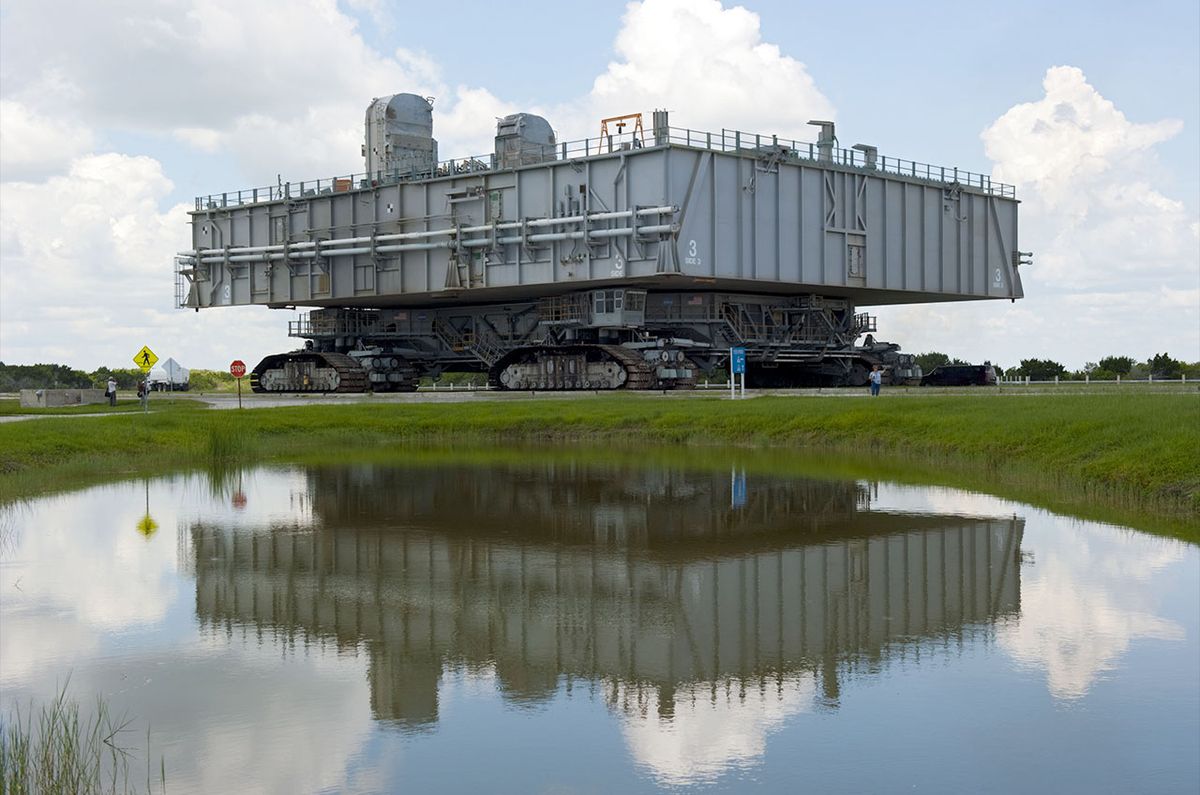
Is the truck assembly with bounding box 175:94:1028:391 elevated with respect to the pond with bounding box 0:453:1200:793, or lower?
elevated

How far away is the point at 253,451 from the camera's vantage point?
32531 mm

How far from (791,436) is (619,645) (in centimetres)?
2303

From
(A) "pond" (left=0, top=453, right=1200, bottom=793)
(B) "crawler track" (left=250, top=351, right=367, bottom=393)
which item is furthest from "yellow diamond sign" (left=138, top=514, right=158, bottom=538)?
(B) "crawler track" (left=250, top=351, right=367, bottom=393)

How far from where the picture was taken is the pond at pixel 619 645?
8.46m

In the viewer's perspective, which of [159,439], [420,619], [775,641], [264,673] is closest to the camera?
[264,673]

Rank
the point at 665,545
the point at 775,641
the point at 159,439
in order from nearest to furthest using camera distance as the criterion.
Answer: the point at 775,641
the point at 665,545
the point at 159,439

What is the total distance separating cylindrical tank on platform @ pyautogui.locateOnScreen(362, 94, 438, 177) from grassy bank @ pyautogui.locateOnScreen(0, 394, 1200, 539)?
26.1 metres

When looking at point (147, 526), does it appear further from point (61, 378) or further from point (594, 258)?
point (61, 378)

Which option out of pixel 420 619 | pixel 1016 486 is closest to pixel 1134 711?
pixel 420 619

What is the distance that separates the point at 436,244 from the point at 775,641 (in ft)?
167

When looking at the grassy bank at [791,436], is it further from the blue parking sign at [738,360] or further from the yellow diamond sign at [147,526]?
the yellow diamond sign at [147,526]

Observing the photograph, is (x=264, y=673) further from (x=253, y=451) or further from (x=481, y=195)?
(x=481, y=195)

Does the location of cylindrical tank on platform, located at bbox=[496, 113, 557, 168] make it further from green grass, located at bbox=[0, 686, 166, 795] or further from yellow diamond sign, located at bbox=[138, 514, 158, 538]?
green grass, located at bbox=[0, 686, 166, 795]

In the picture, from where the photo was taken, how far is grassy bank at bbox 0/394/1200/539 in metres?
21.5
